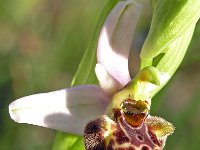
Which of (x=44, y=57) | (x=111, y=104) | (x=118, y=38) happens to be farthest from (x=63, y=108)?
(x=44, y=57)

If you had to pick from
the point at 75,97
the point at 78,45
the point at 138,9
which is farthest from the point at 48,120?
the point at 78,45

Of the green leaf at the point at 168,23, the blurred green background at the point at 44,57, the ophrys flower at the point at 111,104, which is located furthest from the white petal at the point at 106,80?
the blurred green background at the point at 44,57

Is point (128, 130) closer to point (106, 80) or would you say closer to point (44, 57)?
point (106, 80)

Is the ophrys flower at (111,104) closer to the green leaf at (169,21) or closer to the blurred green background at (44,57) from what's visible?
the green leaf at (169,21)

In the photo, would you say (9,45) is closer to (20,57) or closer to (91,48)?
(20,57)

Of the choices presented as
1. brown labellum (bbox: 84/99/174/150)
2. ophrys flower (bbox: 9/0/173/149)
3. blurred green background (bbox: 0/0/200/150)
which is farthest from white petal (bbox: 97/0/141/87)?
blurred green background (bbox: 0/0/200/150)

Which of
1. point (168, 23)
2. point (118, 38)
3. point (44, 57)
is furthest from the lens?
point (44, 57)

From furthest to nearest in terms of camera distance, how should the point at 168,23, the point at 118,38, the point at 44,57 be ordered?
the point at 44,57, the point at 118,38, the point at 168,23
